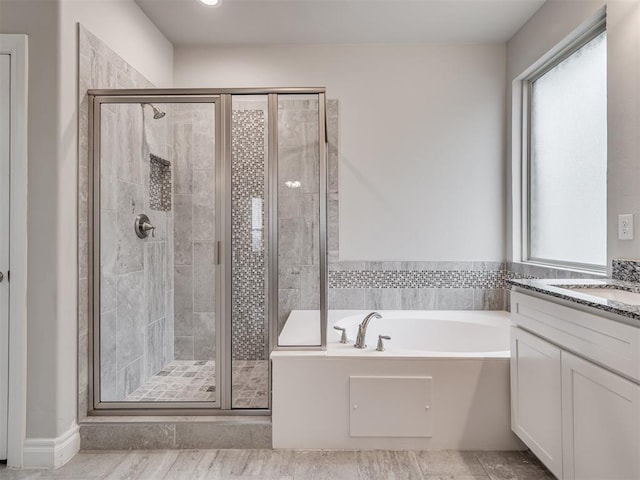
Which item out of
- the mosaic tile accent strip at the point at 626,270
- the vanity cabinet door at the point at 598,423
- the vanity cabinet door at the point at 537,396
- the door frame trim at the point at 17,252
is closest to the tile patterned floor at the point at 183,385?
the door frame trim at the point at 17,252

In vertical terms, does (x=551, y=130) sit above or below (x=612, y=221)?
above

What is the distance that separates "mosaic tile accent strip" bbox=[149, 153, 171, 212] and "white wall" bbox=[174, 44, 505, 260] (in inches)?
51.1

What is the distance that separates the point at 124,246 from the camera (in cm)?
230

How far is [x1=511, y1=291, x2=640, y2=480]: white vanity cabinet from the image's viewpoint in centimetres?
118

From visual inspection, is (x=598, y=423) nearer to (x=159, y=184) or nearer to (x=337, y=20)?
(x=159, y=184)

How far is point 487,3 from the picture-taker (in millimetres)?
2518

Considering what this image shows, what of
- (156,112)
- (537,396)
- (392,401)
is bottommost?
(392,401)

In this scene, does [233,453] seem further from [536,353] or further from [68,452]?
[536,353]

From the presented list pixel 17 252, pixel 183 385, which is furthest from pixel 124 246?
pixel 183 385

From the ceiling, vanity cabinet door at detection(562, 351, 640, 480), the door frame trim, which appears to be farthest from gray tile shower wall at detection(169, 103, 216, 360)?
vanity cabinet door at detection(562, 351, 640, 480)

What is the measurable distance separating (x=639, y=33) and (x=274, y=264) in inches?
81.3

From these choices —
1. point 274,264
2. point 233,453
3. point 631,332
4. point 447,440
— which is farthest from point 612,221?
point 233,453

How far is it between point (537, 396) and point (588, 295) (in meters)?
0.52

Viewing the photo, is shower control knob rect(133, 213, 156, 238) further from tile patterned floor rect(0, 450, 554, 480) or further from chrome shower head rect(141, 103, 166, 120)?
tile patterned floor rect(0, 450, 554, 480)
